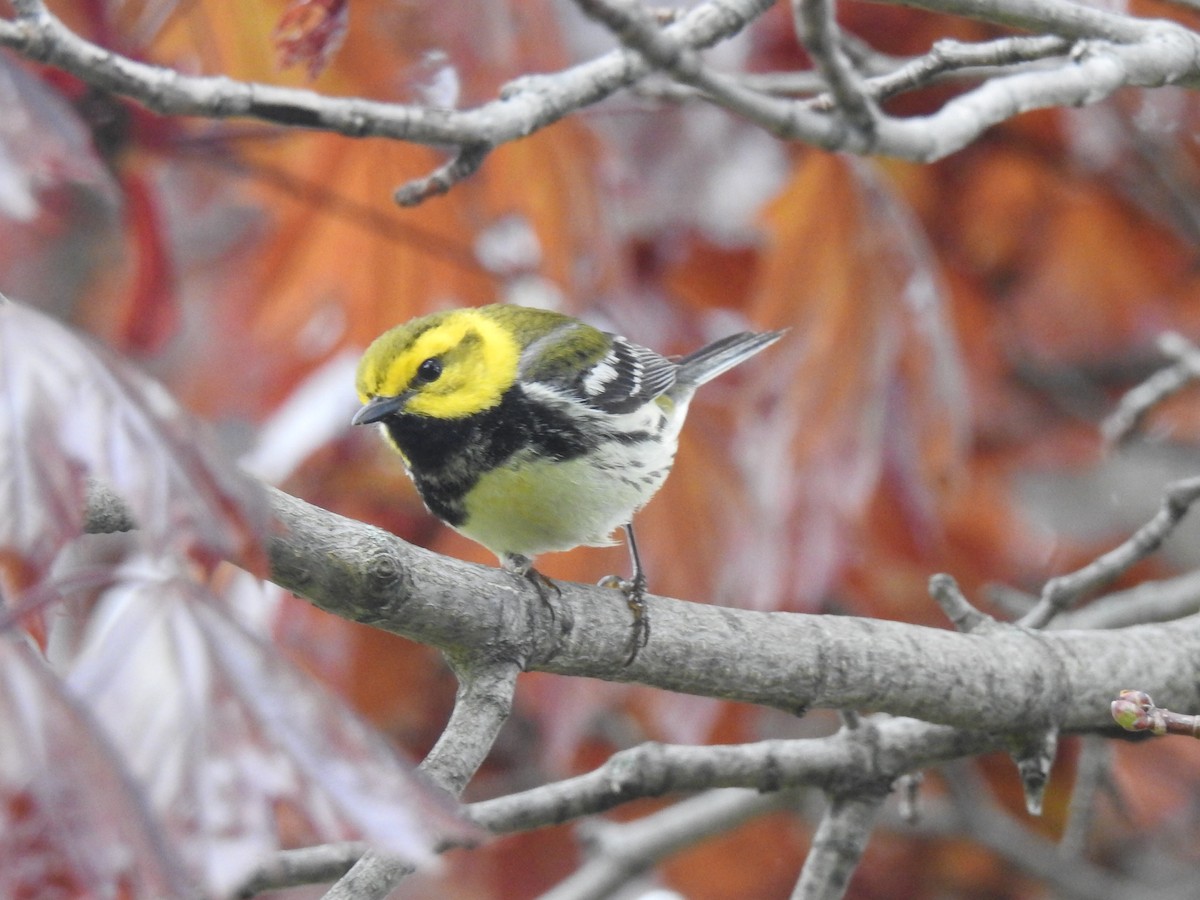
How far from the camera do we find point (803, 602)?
287cm

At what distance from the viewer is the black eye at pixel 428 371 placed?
8.84 feet

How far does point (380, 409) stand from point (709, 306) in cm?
127

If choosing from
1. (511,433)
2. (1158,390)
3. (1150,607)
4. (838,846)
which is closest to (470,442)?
(511,433)

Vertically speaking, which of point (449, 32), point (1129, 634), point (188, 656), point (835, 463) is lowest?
point (188, 656)

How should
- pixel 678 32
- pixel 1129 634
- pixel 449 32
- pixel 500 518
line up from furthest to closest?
pixel 449 32 → pixel 500 518 → pixel 1129 634 → pixel 678 32

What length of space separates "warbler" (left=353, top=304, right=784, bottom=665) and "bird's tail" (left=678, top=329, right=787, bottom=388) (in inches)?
12.8

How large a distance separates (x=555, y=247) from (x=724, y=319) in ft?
2.95

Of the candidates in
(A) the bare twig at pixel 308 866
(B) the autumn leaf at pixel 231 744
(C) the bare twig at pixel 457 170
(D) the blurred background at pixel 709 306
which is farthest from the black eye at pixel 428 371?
(B) the autumn leaf at pixel 231 744

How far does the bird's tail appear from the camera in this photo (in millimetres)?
3229

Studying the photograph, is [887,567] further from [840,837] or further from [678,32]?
[678,32]

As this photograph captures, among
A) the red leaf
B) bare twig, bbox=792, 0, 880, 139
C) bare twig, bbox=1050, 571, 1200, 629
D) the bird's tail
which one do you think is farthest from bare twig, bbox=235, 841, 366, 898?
bare twig, bbox=1050, 571, 1200, 629

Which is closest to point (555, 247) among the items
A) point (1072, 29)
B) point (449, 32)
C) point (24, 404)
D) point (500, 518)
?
point (449, 32)

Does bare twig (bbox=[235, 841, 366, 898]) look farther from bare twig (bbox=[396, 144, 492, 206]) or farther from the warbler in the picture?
bare twig (bbox=[396, 144, 492, 206])

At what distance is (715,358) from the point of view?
10.9 feet
